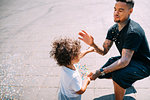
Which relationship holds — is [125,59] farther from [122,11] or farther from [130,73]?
[122,11]

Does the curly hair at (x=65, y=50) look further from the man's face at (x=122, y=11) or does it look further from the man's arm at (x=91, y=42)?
the man's face at (x=122, y=11)

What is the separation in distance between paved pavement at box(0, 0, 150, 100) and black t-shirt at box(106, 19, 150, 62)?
809 millimetres

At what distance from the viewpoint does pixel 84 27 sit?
235 inches

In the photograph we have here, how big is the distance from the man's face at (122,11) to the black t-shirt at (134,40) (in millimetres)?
127

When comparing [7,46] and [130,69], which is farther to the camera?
[7,46]

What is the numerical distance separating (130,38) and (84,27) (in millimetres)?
3747

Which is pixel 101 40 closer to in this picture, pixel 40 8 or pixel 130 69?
pixel 130 69

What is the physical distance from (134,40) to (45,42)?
3433mm

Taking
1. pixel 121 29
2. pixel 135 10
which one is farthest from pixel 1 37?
pixel 135 10

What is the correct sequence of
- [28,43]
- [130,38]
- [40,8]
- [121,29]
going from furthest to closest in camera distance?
[40,8] → [28,43] → [121,29] → [130,38]

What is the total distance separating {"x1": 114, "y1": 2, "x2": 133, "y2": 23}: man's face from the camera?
2.35 metres

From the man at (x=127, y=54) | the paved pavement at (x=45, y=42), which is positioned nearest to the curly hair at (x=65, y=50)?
the man at (x=127, y=54)

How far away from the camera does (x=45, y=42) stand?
5.19 meters

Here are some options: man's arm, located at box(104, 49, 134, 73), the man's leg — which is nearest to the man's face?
man's arm, located at box(104, 49, 134, 73)
